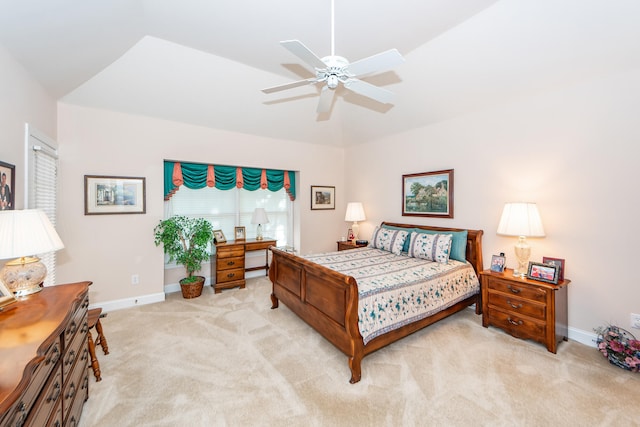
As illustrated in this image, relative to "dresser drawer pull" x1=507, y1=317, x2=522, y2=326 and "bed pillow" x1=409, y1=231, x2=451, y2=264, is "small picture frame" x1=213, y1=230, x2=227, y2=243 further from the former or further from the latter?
"dresser drawer pull" x1=507, y1=317, x2=522, y2=326

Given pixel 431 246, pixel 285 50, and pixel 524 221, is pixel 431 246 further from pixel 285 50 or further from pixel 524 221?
pixel 285 50

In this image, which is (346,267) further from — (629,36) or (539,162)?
(629,36)

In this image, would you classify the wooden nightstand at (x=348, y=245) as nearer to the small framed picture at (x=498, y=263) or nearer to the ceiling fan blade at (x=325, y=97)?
the small framed picture at (x=498, y=263)

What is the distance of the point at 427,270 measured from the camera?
3023mm

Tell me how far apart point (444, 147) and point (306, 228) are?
2.89 meters

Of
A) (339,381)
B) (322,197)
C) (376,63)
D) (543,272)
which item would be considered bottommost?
(339,381)

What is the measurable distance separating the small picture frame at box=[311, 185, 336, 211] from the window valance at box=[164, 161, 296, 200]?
42 centimetres

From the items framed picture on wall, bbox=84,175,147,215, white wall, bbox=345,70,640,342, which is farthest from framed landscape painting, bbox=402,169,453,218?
framed picture on wall, bbox=84,175,147,215

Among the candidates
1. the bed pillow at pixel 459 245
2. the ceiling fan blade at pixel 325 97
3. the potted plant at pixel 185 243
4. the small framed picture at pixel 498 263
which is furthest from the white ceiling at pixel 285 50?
the small framed picture at pixel 498 263

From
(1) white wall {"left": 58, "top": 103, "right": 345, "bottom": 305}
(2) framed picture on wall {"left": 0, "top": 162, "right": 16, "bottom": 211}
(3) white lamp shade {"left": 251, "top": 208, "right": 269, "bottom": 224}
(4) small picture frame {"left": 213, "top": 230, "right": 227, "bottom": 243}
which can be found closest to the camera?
(2) framed picture on wall {"left": 0, "top": 162, "right": 16, "bottom": 211}

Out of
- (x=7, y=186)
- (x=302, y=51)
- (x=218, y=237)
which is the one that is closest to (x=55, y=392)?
(x=7, y=186)

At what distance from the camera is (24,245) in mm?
1525

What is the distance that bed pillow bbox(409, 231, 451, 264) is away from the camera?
11.2 feet

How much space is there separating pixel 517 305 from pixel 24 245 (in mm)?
4091
